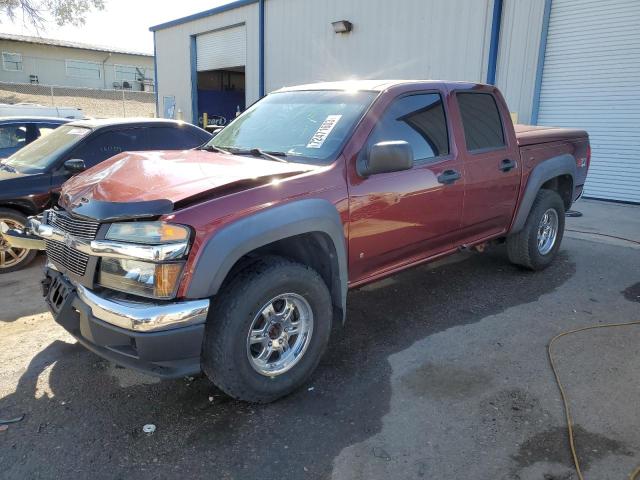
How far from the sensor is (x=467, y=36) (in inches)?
437

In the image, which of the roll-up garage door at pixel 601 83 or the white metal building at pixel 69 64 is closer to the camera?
the roll-up garage door at pixel 601 83

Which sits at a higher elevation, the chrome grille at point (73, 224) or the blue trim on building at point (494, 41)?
the blue trim on building at point (494, 41)

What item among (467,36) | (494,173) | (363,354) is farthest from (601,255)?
(467,36)

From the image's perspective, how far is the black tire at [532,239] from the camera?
17.2 feet

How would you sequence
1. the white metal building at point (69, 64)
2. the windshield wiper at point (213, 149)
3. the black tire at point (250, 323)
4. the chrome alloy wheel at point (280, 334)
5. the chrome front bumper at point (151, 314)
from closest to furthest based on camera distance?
the chrome front bumper at point (151, 314) → the black tire at point (250, 323) → the chrome alloy wheel at point (280, 334) → the windshield wiper at point (213, 149) → the white metal building at point (69, 64)

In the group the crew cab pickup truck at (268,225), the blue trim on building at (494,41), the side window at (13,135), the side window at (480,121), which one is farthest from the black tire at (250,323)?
the blue trim on building at (494,41)

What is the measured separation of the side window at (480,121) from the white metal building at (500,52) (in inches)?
245

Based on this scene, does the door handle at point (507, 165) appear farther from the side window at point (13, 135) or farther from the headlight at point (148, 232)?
the side window at point (13, 135)

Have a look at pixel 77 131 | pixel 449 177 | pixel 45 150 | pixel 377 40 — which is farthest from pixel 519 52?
pixel 45 150

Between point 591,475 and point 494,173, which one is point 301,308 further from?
point 494,173

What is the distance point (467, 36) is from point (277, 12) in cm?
668

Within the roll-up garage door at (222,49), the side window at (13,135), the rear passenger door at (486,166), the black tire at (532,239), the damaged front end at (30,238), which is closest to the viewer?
the damaged front end at (30,238)

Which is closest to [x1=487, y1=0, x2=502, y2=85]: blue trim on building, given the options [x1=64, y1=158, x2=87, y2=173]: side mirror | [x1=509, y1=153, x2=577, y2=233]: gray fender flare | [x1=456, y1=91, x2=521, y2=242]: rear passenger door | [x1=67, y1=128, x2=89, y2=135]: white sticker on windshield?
[x1=509, y1=153, x2=577, y2=233]: gray fender flare

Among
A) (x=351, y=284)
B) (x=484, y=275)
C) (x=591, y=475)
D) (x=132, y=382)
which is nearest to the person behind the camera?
(x=591, y=475)
